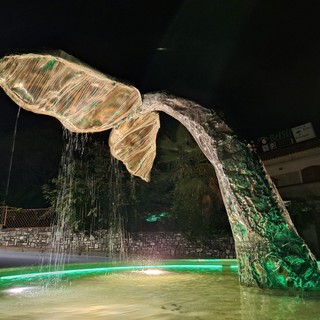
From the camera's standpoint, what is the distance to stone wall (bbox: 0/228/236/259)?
38.0ft

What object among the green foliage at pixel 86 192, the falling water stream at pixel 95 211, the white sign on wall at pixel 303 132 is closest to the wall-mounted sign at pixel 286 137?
the white sign on wall at pixel 303 132

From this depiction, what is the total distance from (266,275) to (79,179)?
11744 mm

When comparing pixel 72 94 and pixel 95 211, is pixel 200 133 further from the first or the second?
pixel 95 211

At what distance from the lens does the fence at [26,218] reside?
622 inches

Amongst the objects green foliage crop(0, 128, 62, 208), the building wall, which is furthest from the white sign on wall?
green foliage crop(0, 128, 62, 208)

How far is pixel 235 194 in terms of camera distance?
3578 mm

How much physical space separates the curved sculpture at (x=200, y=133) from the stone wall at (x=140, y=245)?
8223mm

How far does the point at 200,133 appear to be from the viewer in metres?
3.89

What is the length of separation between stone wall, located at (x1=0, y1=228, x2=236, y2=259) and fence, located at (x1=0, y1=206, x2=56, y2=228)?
2.69 feet

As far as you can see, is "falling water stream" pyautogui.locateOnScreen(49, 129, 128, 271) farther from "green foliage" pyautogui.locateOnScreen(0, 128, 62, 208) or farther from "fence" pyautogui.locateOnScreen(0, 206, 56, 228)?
"green foliage" pyautogui.locateOnScreen(0, 128, 62, 208)

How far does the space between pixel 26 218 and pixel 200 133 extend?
14.7 meters

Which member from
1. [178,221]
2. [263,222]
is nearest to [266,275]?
[263,222]

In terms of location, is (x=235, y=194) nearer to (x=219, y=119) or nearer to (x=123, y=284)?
(x=219, y=119)

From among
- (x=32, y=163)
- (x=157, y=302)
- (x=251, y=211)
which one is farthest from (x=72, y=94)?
(x=32, y=163)
